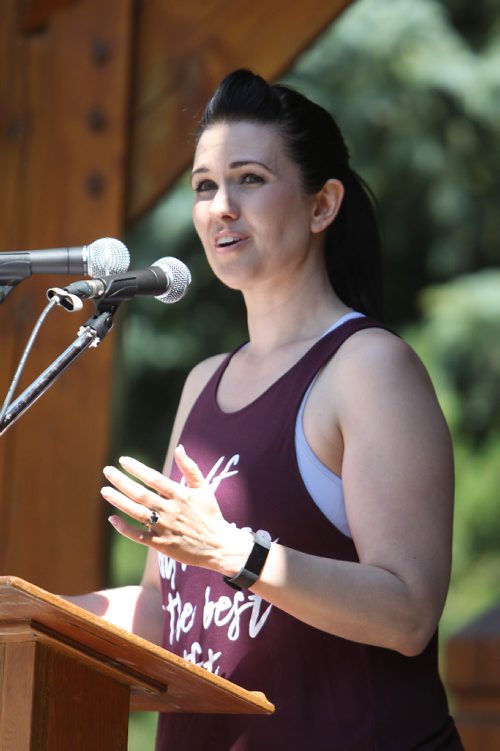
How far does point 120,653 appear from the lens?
1.70 m

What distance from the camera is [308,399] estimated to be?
7.40 feet

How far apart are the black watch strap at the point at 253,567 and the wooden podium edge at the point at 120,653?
5.9 inches

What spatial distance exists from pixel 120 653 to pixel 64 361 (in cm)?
39

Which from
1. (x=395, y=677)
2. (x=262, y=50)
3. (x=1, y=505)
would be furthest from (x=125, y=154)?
(x=395, y=677)

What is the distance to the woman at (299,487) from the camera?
1951mm

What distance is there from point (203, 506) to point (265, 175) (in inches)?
33.8

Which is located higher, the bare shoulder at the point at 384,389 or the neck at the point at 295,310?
the neck at the point at 295,310

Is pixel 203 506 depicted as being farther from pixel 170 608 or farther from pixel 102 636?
pixel 170 608

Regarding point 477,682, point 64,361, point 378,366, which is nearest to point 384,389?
point 378,366

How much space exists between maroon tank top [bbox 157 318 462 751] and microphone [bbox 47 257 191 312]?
33 cm

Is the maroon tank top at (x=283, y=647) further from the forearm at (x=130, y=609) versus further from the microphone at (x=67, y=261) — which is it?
the microphone at (x=67, y=261)

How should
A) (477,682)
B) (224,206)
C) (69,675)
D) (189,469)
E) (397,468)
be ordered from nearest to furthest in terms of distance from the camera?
(69,675) → (189,469) → (397,468) → (224,206) → (477,682)

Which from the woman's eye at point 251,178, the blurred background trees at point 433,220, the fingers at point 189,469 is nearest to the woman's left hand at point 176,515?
the fingers at point 189,469

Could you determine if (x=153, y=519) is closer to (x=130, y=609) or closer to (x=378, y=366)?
(x=378, y=366)
